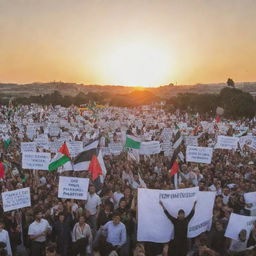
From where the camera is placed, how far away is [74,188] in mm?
8820

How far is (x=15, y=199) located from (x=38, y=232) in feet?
3.72

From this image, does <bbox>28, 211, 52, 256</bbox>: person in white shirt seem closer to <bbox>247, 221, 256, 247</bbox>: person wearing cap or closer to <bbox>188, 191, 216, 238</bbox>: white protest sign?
<bbox>188, 191, 216, 238</bbox>: white protest sign

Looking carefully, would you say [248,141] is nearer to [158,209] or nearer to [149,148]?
[149,148]

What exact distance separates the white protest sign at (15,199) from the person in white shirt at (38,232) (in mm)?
846

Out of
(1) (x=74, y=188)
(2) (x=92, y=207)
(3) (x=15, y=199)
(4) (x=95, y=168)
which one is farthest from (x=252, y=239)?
(3) (x=15, y=199)

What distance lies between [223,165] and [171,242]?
329 inches

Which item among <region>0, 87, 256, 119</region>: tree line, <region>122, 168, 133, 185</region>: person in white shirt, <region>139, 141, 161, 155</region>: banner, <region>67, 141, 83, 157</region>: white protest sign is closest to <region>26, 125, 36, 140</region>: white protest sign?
<region>67, 141, 83, 157</region>: white protest sign

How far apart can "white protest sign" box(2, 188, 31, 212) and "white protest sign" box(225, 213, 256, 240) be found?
4275 millimetres

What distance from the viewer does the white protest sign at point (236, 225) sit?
7371 mm

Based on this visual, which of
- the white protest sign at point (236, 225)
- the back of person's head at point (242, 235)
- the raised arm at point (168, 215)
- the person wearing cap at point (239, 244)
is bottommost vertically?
the person wearing cap at point (239, 244)

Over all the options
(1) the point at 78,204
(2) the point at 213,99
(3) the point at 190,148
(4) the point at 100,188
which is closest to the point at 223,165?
(3) the point at 190,148

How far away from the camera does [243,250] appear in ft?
24.2

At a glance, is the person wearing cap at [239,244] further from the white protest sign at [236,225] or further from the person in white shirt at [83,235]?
the person in white shirt at [83,235]

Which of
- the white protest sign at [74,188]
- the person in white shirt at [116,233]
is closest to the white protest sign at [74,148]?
the white protest sign at [74,188]
